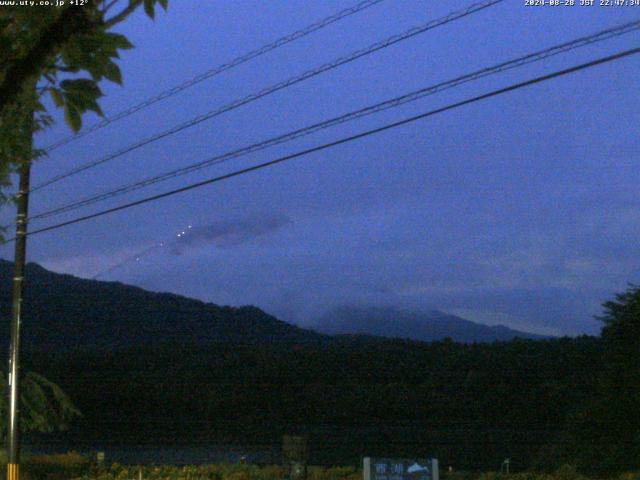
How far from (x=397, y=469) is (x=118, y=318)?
2692 cm

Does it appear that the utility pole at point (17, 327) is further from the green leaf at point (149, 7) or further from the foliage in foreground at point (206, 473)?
the green leaf at point (149, 7)

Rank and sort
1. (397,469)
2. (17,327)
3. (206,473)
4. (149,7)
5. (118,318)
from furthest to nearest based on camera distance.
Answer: (118,318) → (206,473) → (17,327) → (397,469) → (149,7)

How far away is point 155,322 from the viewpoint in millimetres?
40125

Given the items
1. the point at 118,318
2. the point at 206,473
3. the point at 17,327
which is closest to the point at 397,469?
the point at 17,327

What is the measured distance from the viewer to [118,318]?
38.2 m

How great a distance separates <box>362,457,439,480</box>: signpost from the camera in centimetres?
1298

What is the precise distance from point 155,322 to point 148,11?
37.1 metres

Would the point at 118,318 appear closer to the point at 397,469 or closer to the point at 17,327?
the point at 17,327

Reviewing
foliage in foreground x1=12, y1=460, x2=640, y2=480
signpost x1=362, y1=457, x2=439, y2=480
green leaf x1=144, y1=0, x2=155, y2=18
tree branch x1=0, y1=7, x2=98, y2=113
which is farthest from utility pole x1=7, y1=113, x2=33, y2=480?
green leaf x1=144, y1=0, x2=155, y2=18

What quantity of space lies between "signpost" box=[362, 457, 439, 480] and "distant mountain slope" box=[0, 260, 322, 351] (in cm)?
2216

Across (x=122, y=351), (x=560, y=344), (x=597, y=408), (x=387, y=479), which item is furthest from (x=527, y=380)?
(x=387, y=479)

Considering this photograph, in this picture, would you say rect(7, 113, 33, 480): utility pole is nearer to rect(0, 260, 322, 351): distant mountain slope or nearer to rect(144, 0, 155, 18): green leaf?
rect(144, 0, 155, 18): green leaf

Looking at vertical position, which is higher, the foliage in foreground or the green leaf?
the green leaf

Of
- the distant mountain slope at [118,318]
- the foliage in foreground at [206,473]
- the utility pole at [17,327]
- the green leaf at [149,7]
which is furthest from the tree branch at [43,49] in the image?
the distant mountain slope at [118,318]
